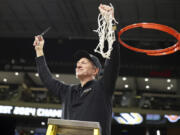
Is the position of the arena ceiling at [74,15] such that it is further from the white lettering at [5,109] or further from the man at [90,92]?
the man at [90,92]

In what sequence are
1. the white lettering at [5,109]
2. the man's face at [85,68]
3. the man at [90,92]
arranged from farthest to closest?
the white lettering at [5,109] → the man's face at [85,68] → the man at [90,92]

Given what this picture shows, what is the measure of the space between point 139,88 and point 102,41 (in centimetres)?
1589

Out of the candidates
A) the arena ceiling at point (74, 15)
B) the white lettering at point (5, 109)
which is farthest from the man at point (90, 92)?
the white lettering at point (5, 109)

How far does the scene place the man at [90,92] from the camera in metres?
2.18

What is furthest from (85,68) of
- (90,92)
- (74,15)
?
(74,15)

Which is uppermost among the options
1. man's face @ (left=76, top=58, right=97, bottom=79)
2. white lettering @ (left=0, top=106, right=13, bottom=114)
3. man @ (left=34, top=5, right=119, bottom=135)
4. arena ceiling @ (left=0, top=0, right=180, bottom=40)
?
arena ceiling @ (left=0, top=0, right=180, bottom=40)

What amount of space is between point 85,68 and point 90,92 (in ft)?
0.80

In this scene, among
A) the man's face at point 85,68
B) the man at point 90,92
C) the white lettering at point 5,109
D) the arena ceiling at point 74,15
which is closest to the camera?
the man at point 90,92

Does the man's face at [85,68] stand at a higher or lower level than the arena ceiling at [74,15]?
lower

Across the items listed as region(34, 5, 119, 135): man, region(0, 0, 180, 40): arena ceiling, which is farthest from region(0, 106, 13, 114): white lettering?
region(34, 5, 119, 135): man

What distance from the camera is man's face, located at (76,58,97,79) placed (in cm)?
244

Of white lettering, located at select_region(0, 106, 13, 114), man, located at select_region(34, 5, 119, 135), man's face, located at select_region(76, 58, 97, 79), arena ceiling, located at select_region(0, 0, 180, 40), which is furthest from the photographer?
white lettering, located at select_region(0, 106, 13, 114)

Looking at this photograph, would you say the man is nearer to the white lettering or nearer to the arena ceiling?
the arena ceiling

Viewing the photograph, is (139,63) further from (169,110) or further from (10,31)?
(10,31)
